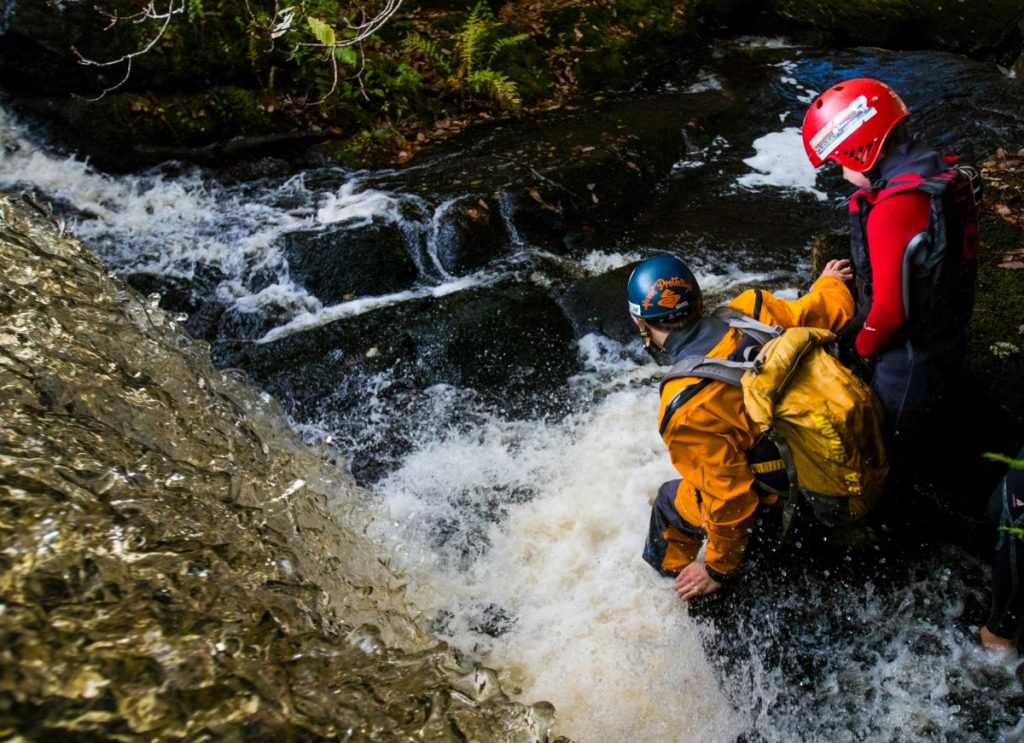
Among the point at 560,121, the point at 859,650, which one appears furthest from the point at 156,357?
the point at 560,121

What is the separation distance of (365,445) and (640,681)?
2.77m

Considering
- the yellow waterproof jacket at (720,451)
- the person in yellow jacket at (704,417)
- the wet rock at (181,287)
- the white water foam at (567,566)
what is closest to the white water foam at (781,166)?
the white water foam at (567,566)

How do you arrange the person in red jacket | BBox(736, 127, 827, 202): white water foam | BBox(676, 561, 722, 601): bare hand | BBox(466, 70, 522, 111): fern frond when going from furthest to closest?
BBox(466, 70, 522, 111): fern frond, BBox(736, 127, 827, 202): white water foam, BBox(676, 561, 722, 601): bare hand, the person in red jacket

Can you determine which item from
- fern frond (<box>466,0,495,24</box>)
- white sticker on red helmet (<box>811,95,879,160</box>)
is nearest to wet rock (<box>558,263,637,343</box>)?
white sticker on red helmet (<box>811,95,879,160</box>)

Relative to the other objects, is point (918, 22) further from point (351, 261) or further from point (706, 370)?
point (706, 370)

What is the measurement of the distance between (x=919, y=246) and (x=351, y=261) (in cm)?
533

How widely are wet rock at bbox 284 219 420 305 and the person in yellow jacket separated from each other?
13.5ft

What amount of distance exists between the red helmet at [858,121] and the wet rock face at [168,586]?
3.04 meters

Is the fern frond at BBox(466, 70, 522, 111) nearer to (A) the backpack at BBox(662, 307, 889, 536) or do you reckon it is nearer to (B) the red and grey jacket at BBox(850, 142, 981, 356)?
(B) the red and grey jacket at BBox(850, 142, 981, 356)

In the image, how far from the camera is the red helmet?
3.33 metres

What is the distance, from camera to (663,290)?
125 inches

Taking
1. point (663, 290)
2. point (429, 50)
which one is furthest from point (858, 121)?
point (429, 50)

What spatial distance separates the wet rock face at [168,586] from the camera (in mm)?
1723

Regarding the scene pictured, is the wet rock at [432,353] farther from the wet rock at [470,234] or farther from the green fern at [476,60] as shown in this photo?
the green fern at [476,60]
